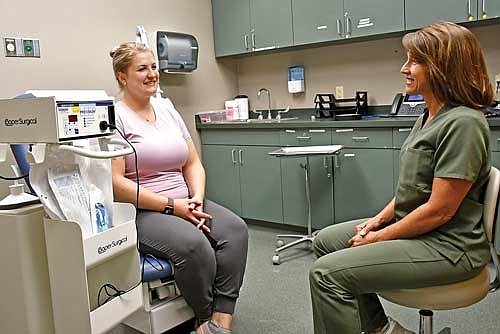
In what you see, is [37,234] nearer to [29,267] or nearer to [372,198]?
Answer: [29,267]

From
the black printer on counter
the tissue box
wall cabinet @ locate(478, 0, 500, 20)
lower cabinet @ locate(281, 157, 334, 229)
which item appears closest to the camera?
wall cabinet @ locate(478, 0, 500, 20)

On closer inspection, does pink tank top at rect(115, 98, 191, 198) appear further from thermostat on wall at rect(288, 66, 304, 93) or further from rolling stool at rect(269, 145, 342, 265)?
thermostat on wall at rect(288, 66, 304, 93)

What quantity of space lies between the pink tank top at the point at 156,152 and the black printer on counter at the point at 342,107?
150 centimetres

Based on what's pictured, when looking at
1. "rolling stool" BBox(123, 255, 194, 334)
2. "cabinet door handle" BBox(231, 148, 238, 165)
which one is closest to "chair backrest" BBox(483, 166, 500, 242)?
"rolling stool" BBox(123, 255, 194, 334)

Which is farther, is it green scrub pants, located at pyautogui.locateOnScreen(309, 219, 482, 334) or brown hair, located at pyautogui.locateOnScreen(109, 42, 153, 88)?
brown hair, located at pyautogui.locateOnScreen(109, 42, 153, 88)

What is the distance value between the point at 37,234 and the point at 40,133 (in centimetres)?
39

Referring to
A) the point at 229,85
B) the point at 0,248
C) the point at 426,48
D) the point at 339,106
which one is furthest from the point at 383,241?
the point at 229,85

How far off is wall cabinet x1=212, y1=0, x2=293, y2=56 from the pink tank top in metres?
1.79

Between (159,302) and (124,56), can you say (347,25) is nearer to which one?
(124,56)

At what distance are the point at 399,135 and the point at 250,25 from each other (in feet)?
5.42

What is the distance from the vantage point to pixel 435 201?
140cm

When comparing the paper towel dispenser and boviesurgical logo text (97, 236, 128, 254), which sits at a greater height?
the paper towel dispenser

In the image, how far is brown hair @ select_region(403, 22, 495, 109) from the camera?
1.43 metres

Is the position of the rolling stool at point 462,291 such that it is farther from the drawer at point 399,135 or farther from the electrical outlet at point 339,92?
the electrical outlet at point 339,92
